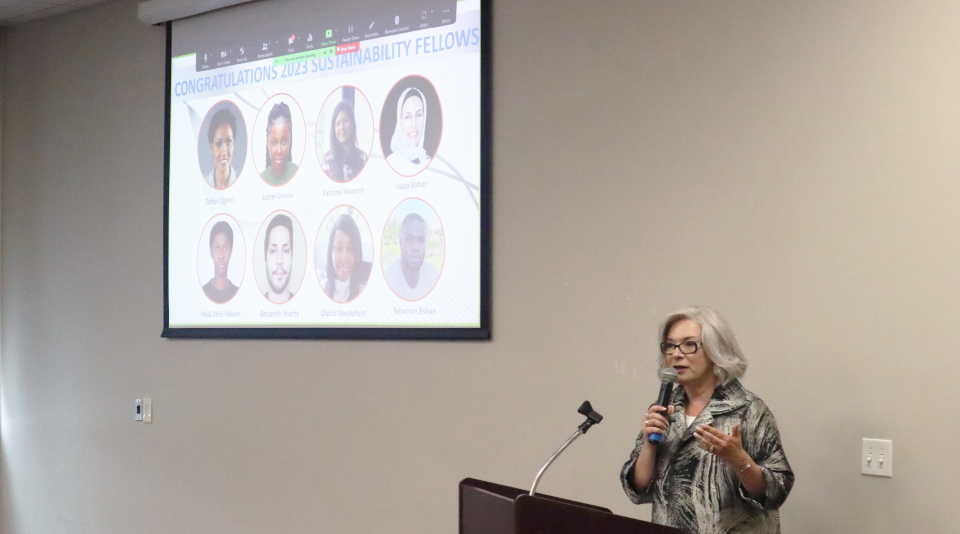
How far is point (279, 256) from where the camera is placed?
375 centimetres

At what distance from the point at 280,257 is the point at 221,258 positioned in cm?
35

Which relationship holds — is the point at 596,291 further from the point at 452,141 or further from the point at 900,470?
the point at 900,470

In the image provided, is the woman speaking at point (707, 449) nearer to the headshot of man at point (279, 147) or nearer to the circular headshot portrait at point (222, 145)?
the headshot of man at point (279, 147)

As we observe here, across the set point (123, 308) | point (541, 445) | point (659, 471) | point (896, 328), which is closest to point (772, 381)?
point (896, 328)

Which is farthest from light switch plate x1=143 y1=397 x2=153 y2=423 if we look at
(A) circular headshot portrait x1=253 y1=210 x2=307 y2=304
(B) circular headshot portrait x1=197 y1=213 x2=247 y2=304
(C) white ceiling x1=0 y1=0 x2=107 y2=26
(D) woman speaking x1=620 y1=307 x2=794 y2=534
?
(D) woman speaking x1=620 y1=307 x2=794 y2=534

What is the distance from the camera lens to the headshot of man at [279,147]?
3.74 metres

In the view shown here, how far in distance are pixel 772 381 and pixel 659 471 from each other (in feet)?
2.01

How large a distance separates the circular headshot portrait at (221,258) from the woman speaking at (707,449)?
2.19 meters

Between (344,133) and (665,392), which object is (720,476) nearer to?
(665,392)

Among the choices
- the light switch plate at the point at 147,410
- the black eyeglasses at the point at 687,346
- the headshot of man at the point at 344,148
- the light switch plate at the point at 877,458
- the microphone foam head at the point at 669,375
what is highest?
the headshot of man at the point at 344,148

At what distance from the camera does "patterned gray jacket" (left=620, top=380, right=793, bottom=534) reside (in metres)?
2.12

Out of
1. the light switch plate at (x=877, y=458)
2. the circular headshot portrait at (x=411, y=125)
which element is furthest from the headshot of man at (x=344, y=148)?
the light switch plate at (x=877, y=458)

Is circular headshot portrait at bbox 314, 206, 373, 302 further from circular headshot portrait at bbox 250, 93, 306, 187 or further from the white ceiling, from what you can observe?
the white ceiling

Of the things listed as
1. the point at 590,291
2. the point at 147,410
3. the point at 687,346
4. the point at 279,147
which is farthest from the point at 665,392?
the point at 147,410
